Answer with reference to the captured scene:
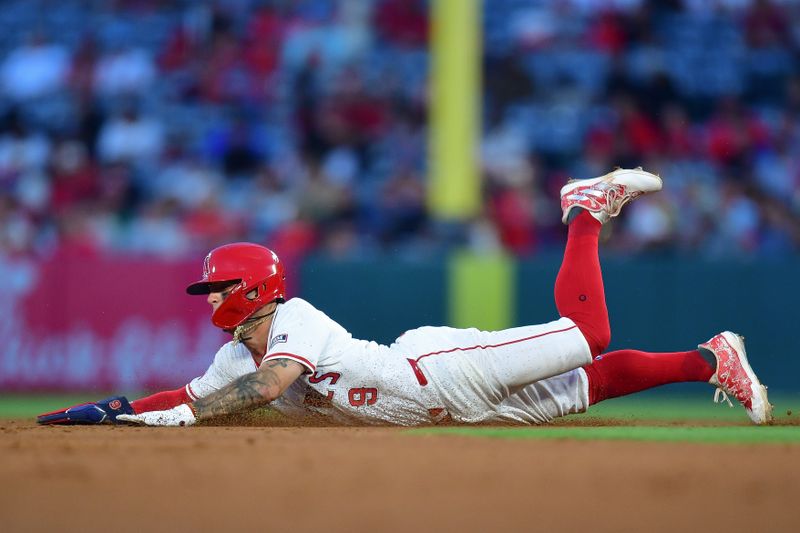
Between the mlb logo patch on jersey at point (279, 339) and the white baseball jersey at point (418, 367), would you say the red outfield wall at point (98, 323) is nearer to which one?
the white baseball jersey at point (418, 367)

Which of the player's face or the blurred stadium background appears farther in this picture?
the blurred stadium background

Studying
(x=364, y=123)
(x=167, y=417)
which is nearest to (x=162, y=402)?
(x=167, y=417)

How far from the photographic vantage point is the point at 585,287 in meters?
5.95

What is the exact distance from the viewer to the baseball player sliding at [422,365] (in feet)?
18.3

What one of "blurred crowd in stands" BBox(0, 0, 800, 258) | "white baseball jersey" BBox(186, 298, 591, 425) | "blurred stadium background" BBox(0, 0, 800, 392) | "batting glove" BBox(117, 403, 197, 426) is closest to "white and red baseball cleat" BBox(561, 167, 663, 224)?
"white baseball jersey" BBox(186, 298, 591, 425)

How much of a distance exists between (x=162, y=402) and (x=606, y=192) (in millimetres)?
2635

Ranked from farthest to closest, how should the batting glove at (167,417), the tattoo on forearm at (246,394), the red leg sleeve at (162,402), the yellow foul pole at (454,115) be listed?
the yellow foul pole at (454,115), the red leg sleeve at (162,402), the batting glove at (167,417), the tattoo on forearm at (246,394)

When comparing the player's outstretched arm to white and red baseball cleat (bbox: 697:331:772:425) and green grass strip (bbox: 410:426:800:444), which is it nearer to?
green grass strip (bbox: 410:426:800:444)

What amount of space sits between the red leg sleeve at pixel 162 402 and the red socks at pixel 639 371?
215 centimetres

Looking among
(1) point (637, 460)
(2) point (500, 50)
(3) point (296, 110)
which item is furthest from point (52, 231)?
(1) point (637, 460)

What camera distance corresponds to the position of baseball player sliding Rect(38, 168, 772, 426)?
5.58 m

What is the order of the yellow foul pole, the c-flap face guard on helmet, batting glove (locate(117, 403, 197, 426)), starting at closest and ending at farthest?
batting glove (locate(117, 403, 197, 426)) → the c-flap face guard on helmet → the yellow foul pole

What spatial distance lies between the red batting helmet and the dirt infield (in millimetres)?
702

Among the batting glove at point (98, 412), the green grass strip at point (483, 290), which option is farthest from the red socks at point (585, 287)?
the green grass strip at point (483, 290)
